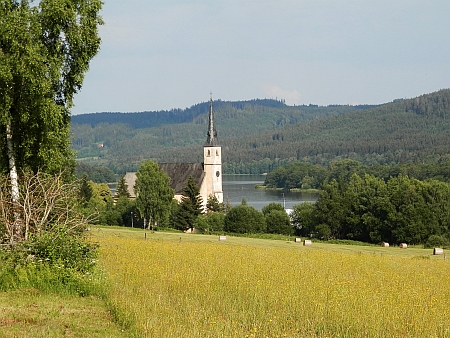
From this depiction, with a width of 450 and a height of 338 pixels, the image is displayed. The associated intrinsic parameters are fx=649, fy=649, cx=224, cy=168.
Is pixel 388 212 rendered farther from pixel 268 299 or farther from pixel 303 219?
pixel 268 299

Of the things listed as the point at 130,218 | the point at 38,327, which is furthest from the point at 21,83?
the point at 130,218

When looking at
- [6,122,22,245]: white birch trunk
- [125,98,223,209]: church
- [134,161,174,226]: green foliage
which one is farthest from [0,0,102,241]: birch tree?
[125,98,223,209]: church

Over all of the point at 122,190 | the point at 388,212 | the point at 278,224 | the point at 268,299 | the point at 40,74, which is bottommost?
the point at 278,224

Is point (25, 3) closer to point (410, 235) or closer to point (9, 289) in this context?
point (9, 289)

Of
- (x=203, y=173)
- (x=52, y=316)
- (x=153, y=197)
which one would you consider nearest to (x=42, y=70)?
(x=52, y=316)

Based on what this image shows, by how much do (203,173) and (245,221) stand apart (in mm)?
24271

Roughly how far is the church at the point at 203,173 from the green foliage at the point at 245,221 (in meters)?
20.0

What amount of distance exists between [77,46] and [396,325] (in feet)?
40.5

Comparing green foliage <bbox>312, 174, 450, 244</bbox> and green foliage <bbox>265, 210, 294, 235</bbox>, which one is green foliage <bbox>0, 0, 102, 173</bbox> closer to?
green foliage <bbox>312, 174, 450, 244</bbox>

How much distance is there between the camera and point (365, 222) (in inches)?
2510

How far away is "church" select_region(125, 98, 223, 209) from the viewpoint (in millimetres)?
89875

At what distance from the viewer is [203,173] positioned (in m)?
89.9

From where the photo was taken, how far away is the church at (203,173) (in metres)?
89.9

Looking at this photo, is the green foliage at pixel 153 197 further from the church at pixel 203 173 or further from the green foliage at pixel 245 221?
the church at pixel 203 173
